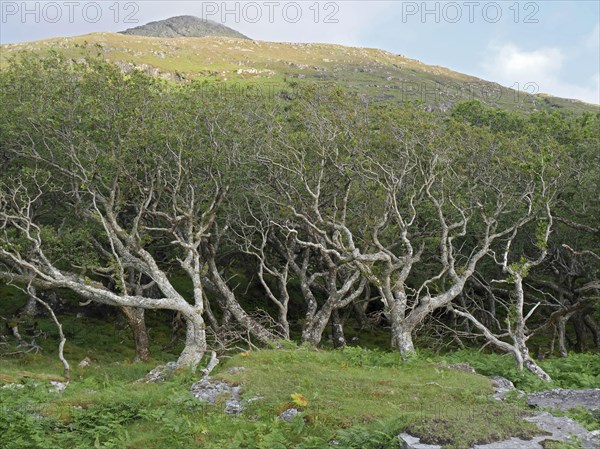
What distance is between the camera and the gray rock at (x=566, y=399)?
55.5ft

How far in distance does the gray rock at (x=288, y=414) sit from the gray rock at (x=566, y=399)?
24.0 ft

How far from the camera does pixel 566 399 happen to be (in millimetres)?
17625

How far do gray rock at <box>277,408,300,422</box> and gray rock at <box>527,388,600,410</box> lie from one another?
7306 mm

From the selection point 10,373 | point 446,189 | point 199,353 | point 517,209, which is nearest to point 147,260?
point 199,353

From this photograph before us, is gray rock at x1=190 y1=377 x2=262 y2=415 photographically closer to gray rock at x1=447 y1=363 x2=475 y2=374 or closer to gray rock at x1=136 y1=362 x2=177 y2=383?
gray rock at x1=136 y1=362 x2=177 y2=383

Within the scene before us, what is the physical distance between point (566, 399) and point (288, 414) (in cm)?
891

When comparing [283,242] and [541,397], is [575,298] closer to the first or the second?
[283,242]

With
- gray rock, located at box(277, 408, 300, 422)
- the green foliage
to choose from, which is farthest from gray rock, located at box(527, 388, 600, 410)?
gray rock, located at box(277, 408, 300, 422)

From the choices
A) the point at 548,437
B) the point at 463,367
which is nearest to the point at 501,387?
the point at 463,367

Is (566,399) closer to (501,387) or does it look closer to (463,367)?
(501,387)

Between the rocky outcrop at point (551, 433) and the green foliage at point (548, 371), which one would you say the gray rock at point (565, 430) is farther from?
the green foliage at point (548, 371)

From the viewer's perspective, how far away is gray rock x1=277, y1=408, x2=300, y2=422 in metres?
15.6

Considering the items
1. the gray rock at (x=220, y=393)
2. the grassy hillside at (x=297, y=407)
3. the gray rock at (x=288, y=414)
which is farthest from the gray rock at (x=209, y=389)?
the gray rock at (x=288, y=414)

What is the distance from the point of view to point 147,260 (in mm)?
29625
